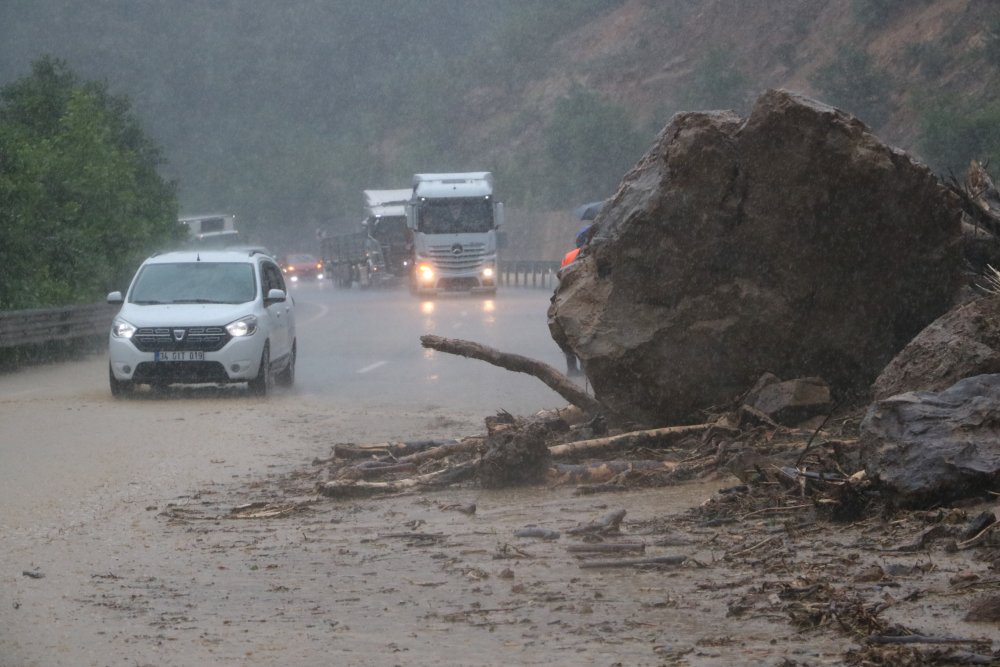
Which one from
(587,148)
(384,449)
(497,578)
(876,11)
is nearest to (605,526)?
(497,578)

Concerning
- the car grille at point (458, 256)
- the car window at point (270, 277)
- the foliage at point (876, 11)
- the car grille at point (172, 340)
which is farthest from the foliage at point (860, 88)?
the car grille at point (172, 340)

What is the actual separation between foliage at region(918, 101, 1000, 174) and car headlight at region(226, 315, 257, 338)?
98.2 ft

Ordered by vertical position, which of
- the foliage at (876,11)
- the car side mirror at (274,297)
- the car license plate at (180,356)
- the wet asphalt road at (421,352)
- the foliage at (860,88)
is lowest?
the wet asphalt road at (421,352)

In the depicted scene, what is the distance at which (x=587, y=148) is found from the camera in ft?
226

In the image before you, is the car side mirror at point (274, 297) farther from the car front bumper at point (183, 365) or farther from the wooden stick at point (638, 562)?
the wooden stick at point (638, 562)

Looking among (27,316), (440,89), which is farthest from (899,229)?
(440,89)

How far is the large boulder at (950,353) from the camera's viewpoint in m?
8.77

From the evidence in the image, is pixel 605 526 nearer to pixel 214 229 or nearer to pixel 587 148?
pixel 587 148

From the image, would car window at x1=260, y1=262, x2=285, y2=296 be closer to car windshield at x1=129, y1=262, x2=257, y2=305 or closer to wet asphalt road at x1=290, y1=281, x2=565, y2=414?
car windshield at x1=129, y1=262, x2=257, y2=305

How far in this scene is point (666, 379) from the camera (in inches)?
438

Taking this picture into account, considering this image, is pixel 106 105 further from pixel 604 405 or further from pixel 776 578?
pixel 776 578

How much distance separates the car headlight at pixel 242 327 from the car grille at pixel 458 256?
29693 mm

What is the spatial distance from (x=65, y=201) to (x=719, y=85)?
115ft

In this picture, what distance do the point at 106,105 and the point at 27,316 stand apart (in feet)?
89.7
